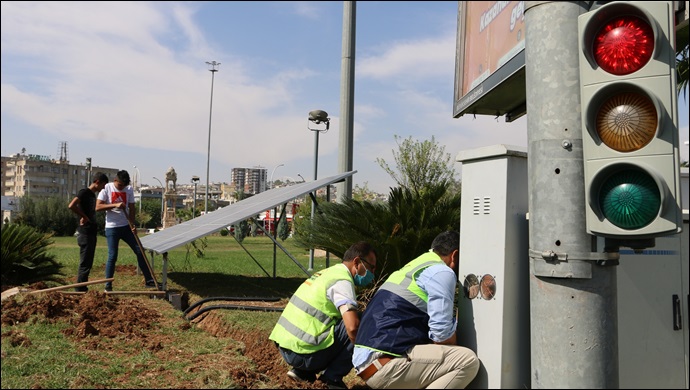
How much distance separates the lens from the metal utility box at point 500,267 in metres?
3.22

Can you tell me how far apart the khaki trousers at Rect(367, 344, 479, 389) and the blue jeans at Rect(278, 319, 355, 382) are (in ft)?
2.28

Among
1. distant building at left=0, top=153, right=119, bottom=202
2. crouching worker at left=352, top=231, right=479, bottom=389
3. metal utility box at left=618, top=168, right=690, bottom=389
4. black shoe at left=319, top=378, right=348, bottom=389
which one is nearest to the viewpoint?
metal utility box at left=618, top=168, right=690, bottom=389

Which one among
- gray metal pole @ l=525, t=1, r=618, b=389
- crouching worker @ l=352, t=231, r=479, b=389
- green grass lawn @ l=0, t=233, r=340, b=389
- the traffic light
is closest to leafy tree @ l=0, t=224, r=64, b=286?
green grass lawn @ l=0, t=233, r=340, b=389

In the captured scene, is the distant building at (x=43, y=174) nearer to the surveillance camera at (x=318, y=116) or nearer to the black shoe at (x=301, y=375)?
the surveillance camera at (x=318, y=116)

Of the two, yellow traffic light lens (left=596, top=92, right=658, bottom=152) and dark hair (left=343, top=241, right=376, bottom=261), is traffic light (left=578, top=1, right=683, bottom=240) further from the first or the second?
dark hair (left=343, top=241, right=376, bottom=261)

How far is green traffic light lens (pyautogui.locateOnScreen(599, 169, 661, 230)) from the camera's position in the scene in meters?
2.04

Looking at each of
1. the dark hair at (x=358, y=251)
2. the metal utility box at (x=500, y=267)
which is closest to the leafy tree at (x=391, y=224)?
the dark hair at (x=358, y=251)

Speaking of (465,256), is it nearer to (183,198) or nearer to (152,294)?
(152,294)

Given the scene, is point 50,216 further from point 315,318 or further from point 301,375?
point 315,318

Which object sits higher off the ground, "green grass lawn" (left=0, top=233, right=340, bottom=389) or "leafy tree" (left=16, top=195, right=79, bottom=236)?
"leafy tree" (left=16, top=195, right=79, bottom=236)

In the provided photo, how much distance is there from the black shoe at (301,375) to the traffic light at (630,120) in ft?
10.2

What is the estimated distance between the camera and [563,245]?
2277 millimetres

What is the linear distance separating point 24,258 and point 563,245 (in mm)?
8625

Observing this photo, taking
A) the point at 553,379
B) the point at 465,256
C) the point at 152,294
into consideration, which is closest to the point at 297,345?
the point at 465,256
